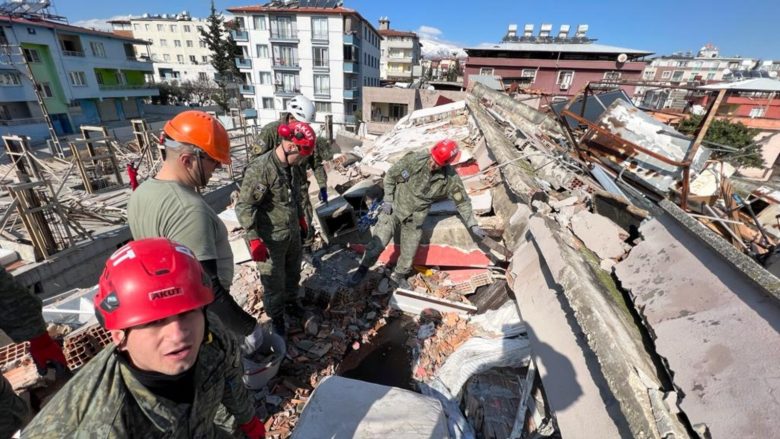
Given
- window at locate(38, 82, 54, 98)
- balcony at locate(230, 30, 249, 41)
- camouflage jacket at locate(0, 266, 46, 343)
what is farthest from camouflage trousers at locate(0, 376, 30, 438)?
window at locate(38, 82, 54, 98)

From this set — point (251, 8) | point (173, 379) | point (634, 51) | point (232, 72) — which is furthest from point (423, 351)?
point (232, 72)

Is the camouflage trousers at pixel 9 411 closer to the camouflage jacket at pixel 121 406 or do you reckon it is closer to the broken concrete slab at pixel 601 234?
the camouflage jacket at pixel 121 406

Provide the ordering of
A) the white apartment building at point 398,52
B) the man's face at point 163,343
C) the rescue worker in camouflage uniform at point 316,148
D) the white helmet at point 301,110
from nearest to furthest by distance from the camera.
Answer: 1. the man's face at point 163,343
2. the rescue worker in camouflage uniform at point 316,148
3. the white helmet at point 301,110
4. the white apartment building at point 398,52

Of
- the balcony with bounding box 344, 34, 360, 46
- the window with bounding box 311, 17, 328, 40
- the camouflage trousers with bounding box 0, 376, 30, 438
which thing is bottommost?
the camouflage trousers with bounding box 0, 376, 30, 438

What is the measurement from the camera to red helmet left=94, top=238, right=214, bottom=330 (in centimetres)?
114

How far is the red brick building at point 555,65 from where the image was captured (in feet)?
90.6

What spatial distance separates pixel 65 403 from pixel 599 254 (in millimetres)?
3342

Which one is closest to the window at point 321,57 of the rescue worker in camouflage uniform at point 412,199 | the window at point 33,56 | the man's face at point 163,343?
the window at point 33,56

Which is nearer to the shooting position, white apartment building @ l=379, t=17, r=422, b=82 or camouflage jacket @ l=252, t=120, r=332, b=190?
camouflage jacket @ l=252, t=120, r=332, b=190

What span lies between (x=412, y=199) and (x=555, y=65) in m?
30.5

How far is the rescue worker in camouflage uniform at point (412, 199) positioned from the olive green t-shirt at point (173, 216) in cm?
251

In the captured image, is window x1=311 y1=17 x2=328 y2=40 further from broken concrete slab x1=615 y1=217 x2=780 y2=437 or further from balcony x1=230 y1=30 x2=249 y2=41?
broken concrete slab x1=615 y1=217 x2=780 y2=437

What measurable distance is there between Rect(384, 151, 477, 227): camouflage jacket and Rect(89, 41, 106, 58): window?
1314 inches

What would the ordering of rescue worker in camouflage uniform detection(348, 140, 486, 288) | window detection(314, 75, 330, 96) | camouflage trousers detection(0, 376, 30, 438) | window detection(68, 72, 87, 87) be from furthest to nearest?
window detection(314, 75, 330, 96) → window detection(68, 72, 87, 87) → rescue worker in camouflage uniform detection(348, 140, 486, 288) → camouflage trousers detection(0, 376, 30, 438)
